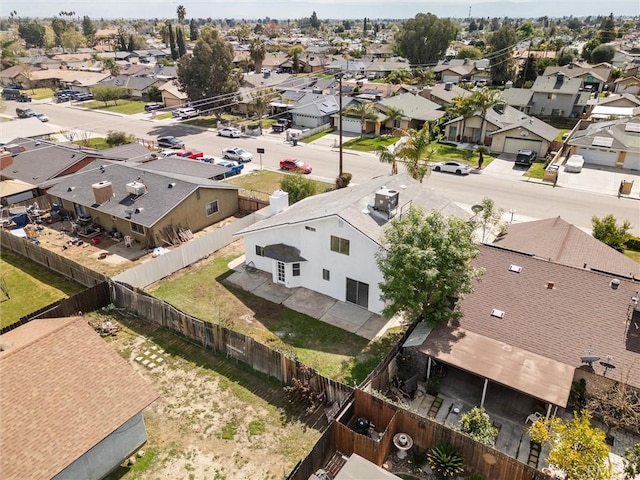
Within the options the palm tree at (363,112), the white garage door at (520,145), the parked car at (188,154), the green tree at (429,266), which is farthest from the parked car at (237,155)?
the green tree at (429,266)

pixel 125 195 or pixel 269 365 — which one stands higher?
→ pixel 125 195

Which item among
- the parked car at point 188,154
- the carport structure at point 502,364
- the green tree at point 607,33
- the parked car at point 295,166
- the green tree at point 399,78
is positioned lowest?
the parked car at point 295,166

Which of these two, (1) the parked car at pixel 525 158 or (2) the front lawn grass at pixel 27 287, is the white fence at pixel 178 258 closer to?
(2) the front lawn grass at pixel 27 287

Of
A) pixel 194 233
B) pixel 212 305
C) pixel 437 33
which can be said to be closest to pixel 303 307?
pixel 212 305

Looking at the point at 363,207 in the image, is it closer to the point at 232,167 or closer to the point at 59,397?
the point at 59,397

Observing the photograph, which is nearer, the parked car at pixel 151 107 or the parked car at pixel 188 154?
the parked car at pixel 188 154

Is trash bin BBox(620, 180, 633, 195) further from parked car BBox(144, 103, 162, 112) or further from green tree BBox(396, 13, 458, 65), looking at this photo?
green tree BBox(396, 13, 458, 65)

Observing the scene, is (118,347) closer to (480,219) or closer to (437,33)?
(480,219)
